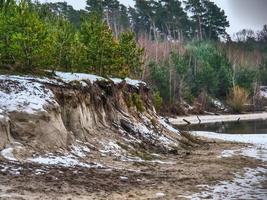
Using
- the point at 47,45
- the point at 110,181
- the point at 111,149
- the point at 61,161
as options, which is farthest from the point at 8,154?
the point at 47,45

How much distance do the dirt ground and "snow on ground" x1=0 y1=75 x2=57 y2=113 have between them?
8.55 ft

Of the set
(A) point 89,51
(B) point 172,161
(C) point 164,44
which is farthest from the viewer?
(C) point 164,44

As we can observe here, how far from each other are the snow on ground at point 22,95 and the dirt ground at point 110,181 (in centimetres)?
261

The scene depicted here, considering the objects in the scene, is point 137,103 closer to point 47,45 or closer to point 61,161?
point 47,45

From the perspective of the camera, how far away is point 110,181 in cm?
1228

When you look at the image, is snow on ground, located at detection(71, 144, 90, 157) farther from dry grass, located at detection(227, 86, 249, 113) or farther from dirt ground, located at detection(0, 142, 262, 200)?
dry grass, located at detection(227, 86, 249, 113)

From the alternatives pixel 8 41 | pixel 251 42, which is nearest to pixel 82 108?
pixel 8 41

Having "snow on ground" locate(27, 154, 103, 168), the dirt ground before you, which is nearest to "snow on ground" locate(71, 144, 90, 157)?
"snow on ground" locate(27, 154, 103, 168)

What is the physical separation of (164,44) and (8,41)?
8034 cm

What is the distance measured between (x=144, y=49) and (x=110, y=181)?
40.6 m

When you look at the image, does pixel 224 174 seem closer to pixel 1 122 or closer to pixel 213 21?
pixel 1 122

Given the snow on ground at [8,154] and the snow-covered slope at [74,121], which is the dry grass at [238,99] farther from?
the snow on ground at [8,154]

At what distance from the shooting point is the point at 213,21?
108 metres

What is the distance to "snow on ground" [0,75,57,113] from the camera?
1479cm
